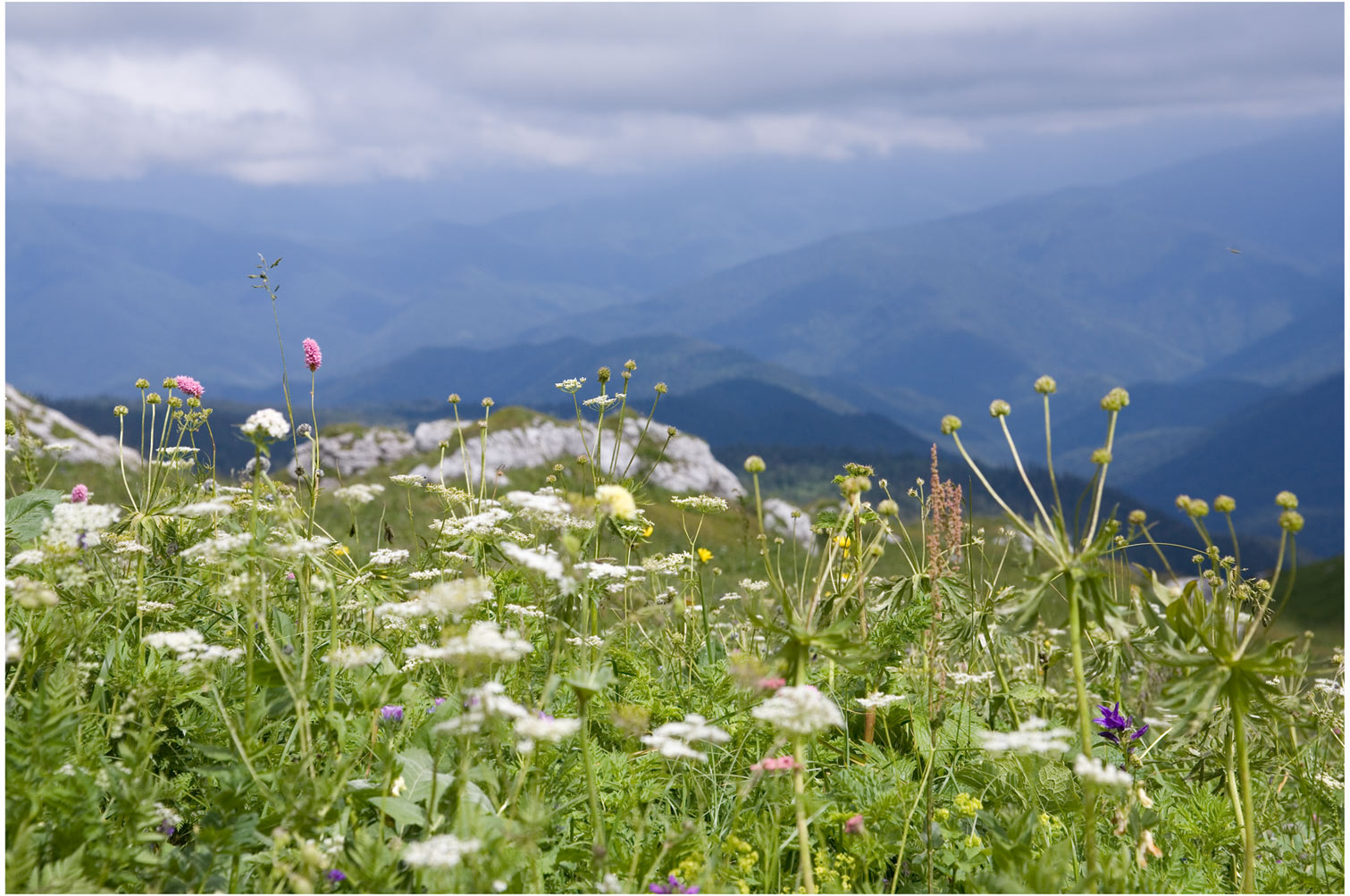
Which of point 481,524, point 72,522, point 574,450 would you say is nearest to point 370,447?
point 574,450

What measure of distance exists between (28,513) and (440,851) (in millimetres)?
3006

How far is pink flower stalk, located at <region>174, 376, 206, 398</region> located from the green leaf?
4.35 feet

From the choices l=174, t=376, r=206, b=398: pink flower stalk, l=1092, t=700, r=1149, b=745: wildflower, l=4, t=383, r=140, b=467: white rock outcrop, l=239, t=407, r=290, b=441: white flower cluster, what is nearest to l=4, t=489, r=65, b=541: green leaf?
l=174, t=376, r=206, b=398: pink flower stalk

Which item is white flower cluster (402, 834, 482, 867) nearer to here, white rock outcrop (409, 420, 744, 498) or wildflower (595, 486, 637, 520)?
wildflower (595, 486, 637, 520)

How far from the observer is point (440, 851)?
230cm

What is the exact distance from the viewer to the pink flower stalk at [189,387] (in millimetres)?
5414

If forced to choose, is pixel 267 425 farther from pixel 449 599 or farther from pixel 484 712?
pixel 484 712

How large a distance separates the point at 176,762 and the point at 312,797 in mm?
1441

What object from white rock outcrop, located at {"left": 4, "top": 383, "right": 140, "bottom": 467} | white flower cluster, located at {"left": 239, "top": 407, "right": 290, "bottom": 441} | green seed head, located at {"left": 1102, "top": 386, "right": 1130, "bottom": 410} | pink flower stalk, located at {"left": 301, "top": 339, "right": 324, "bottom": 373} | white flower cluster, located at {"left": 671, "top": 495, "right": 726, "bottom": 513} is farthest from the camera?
white rock outcrop, located at {"left": 4, "top": 383, "right": 140, "bottom": 467}

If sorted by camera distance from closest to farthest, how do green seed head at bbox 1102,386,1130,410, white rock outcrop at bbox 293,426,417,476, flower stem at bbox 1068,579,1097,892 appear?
green seed head at bbox 1102,386,1130,410 < flower stem at bbox 1068,579,1097,892 < white rock outcrop at bbox 293,426,417,476

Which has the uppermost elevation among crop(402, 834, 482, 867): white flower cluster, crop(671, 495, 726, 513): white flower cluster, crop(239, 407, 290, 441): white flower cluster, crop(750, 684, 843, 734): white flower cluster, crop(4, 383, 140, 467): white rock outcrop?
crop(239, 407, 290, 441): white flower cluster

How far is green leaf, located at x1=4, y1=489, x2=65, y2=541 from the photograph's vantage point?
12.7 ft

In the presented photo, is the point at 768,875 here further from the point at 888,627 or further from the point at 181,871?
the point at 181,871

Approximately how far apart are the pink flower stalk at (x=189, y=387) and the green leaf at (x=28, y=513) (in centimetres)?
132
